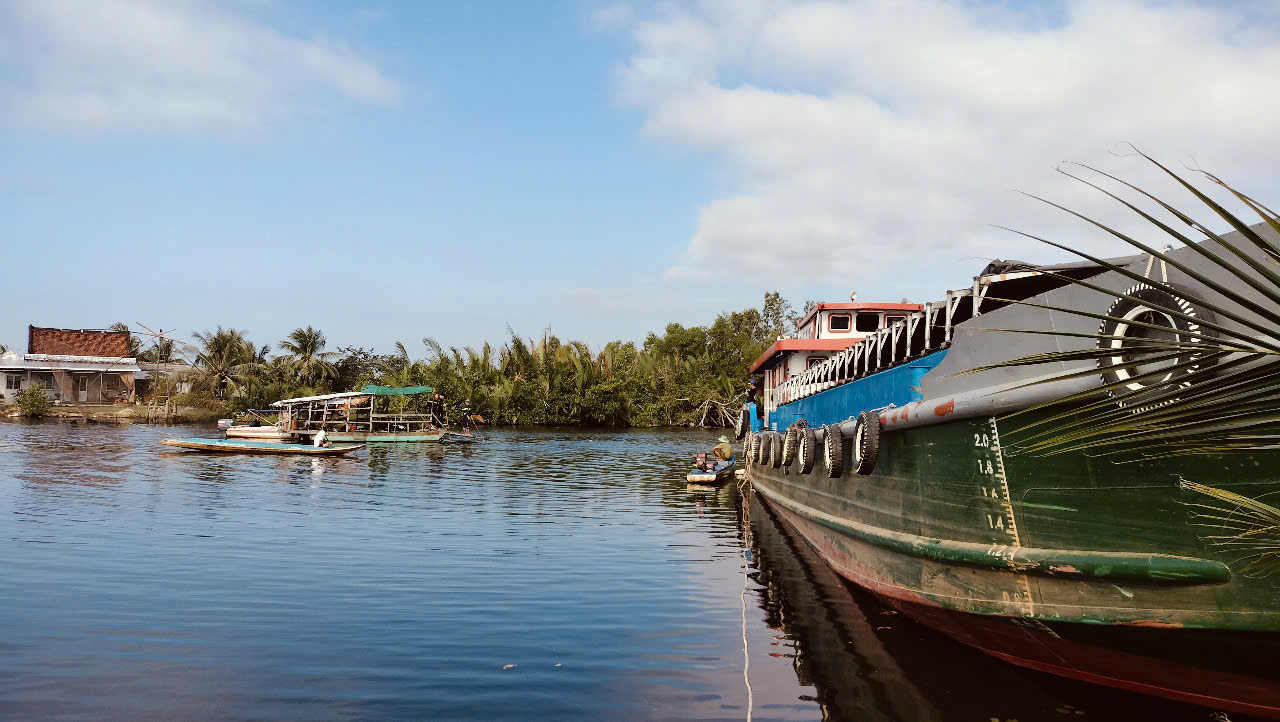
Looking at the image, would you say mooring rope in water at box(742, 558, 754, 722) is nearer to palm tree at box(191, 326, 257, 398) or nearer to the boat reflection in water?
the boat reflection in water

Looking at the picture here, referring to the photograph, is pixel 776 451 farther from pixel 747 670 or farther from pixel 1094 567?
pixel 1094 567

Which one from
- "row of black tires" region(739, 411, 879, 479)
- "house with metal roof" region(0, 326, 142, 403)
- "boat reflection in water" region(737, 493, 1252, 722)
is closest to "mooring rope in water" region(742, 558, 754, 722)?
"boat reflection in water" region(737, 493, 1252, 722)

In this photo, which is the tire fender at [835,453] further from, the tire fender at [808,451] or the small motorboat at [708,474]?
the small motorboat at [708,474]

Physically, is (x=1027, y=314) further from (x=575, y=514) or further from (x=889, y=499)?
(x=575, y=514)

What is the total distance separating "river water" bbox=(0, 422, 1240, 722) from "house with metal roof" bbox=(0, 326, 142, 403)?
2095 inches

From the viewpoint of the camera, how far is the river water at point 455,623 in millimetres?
5953

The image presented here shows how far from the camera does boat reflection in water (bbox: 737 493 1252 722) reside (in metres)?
5.75

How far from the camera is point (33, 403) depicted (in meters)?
54.4

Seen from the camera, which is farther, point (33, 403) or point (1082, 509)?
point (33, 403)

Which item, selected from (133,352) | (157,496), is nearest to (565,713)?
(157,496)

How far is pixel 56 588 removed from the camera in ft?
30.1

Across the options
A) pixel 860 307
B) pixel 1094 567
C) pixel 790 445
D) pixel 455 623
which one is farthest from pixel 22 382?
pixel 1094 567

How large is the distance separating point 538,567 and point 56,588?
5.43 meters

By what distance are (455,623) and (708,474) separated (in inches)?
585
